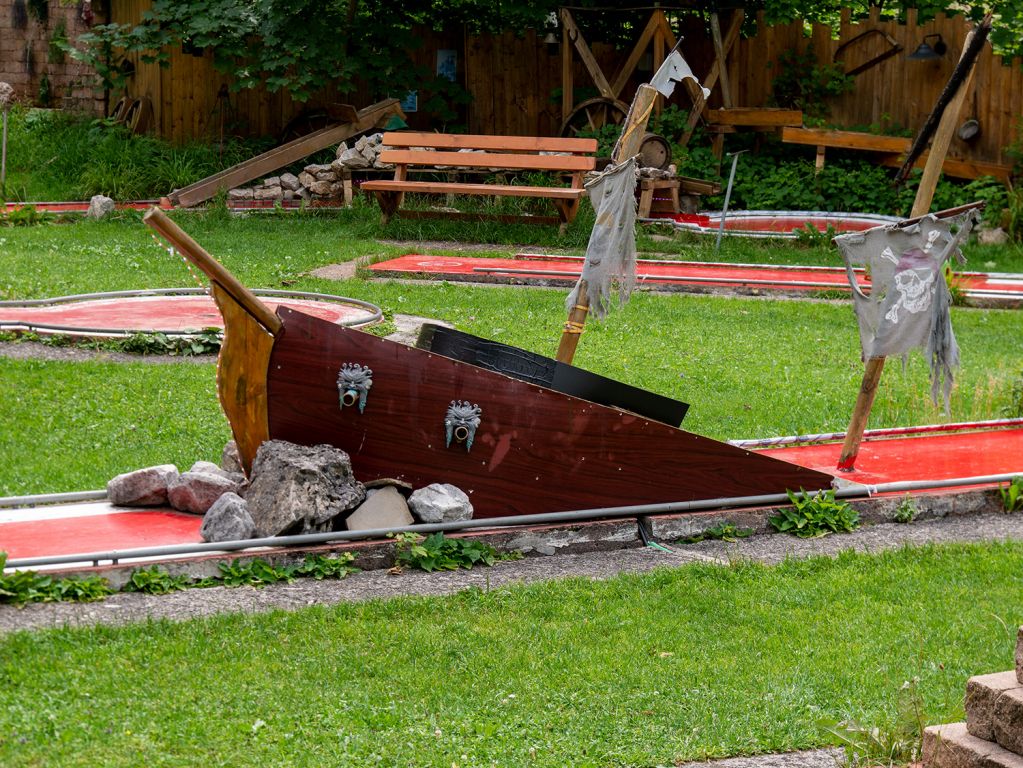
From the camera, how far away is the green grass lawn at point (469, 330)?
7.40 meters

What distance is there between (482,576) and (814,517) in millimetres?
1723

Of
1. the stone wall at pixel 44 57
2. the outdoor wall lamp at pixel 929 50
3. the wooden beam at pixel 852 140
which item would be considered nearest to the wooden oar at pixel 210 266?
the wooden beam at pixel 852 140

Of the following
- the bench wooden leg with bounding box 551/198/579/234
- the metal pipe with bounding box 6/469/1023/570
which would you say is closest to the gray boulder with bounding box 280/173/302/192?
the bench wooden leg with bounding box 551/198/579/234

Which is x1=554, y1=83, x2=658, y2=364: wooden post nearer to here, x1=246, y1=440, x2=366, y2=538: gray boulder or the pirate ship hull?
the pirate ship hull

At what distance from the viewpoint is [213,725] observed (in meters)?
3.95

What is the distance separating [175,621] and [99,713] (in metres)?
0.80

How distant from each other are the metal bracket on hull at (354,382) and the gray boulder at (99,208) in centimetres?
1157

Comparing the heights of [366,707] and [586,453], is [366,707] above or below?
below

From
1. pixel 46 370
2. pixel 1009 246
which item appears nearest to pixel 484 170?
pixel 1009 246

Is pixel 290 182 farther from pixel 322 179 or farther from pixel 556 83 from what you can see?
pixel 556 83

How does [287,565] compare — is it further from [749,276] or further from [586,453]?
[749,276]

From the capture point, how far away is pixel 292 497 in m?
5.47

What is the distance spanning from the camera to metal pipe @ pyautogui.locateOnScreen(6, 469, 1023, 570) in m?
5.10

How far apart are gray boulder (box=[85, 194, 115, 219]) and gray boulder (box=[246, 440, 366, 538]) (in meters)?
11.6
